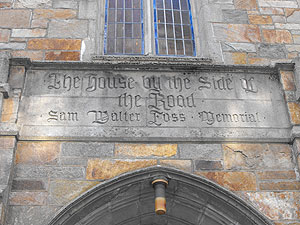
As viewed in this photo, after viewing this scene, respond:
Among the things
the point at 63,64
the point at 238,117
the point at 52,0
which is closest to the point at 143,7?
the point at 52,0

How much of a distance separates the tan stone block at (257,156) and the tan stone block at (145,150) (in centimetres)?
69

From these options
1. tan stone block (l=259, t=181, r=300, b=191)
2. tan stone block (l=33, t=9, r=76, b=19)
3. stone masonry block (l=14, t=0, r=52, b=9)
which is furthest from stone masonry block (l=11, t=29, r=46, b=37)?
tan stone block (l=259, t=181, r=300, b=191)

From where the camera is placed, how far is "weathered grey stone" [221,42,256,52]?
6.34 meters

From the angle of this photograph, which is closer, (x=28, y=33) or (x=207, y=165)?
(x=207, y=165)

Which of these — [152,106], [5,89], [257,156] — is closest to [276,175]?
[257,156]

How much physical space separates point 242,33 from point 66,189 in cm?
353

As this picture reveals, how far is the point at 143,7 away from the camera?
6988mm

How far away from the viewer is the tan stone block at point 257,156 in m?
5.26

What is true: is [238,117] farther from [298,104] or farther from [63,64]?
[63,64]

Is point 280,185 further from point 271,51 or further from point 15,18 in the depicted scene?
point 15,18

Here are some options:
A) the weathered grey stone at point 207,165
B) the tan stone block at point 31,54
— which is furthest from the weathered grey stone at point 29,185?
the tan stone block at point 31,54

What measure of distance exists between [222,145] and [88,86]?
1.90 m

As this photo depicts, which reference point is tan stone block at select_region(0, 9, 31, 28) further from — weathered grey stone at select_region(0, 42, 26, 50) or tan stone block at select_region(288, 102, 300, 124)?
tan stone block at select_region(288, 102, 300, 124)

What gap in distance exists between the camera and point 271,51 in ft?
20.9
